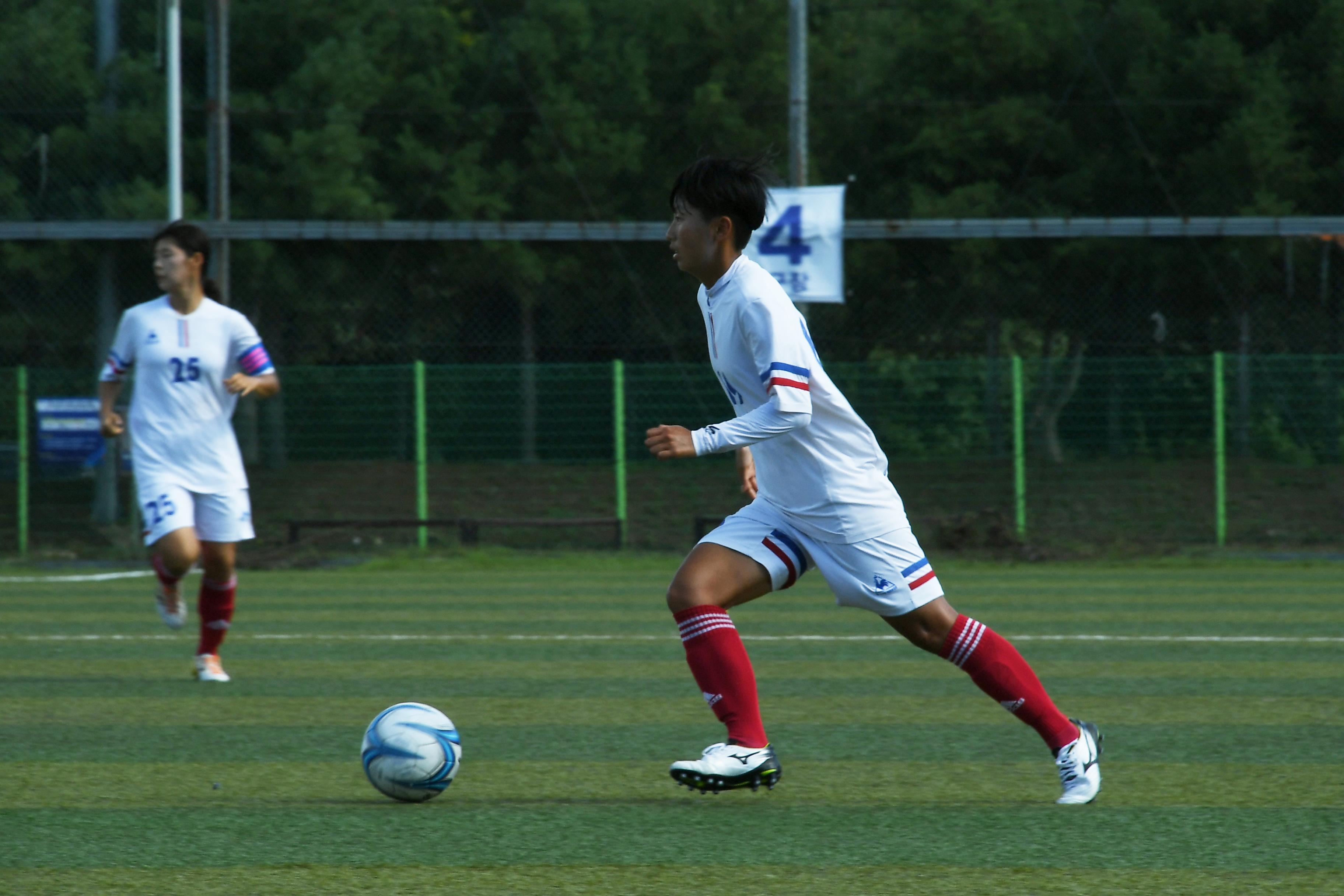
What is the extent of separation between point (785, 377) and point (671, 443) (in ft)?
1.33

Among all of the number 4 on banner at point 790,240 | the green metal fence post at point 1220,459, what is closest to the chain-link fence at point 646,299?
the green metal fence post at point 1220,459

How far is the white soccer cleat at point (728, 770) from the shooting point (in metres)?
4.69

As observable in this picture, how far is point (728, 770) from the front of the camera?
15.5 feet

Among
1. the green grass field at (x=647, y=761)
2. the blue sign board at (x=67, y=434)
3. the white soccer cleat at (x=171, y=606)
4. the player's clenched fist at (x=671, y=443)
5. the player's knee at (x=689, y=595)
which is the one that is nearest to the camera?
the green grass field at (x=647, y=761)

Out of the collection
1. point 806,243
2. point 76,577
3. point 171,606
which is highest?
point 806,243

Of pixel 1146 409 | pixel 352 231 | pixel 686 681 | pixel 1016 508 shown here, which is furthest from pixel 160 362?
pixel 1146 409

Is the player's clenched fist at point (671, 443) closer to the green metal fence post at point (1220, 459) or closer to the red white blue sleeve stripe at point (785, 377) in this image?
the red white blue sleeve stripe at point (785, 377)

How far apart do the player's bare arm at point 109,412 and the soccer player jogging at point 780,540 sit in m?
3.95

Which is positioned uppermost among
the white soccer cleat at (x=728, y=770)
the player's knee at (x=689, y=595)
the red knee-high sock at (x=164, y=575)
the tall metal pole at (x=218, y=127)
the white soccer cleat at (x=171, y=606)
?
the tall metal pole at (x=218, y=127)

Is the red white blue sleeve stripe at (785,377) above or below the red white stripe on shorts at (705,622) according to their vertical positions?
above

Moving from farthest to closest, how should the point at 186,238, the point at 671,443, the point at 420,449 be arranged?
the point at 420,449 → the point at 186,238 → the point at 671,443

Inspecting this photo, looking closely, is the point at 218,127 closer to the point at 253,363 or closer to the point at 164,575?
the point at 253,363

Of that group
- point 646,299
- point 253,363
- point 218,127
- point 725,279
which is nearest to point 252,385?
point 253,363

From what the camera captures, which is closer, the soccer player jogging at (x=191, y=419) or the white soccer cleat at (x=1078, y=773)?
the white soccer cleat at (x=1078, y=773)
